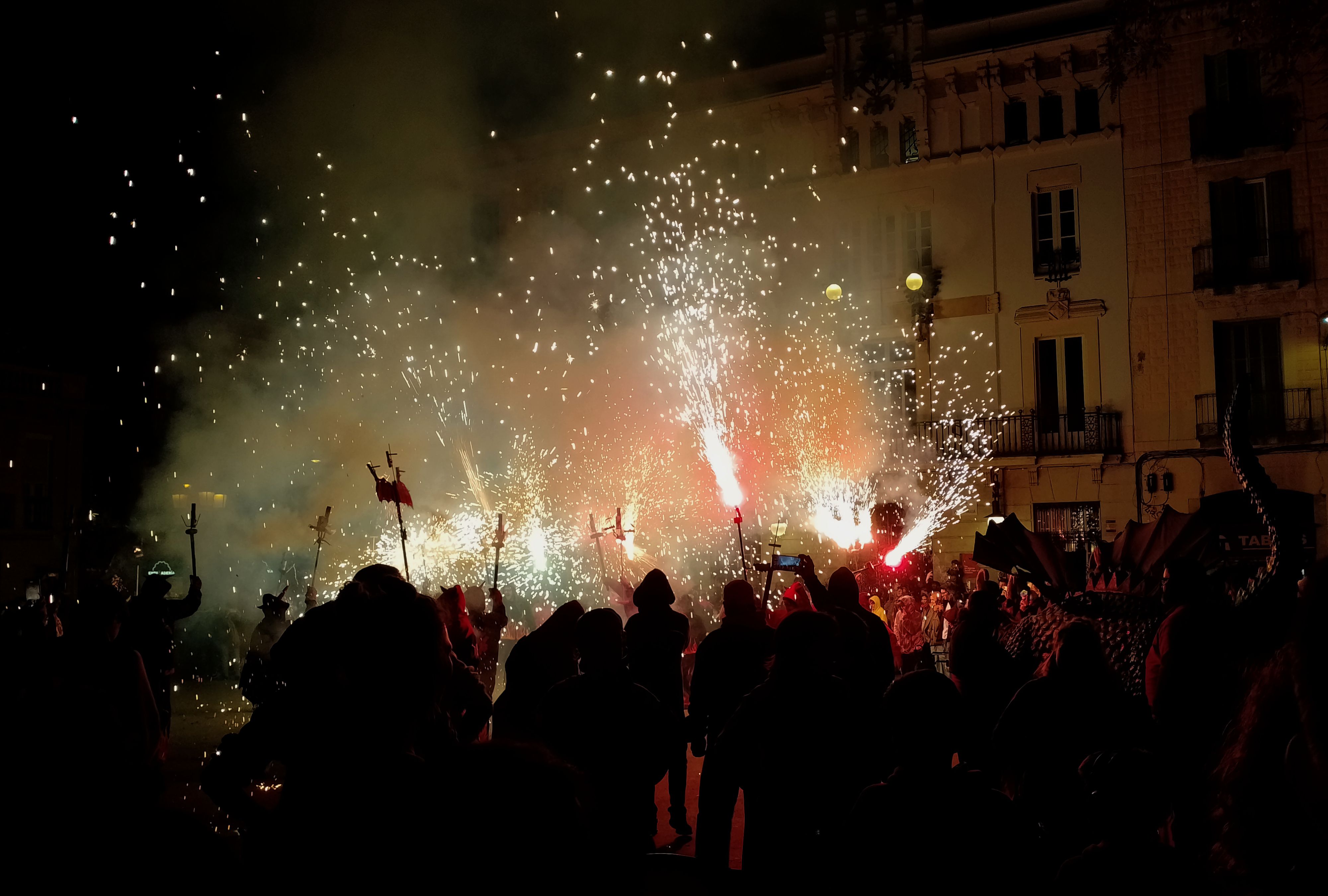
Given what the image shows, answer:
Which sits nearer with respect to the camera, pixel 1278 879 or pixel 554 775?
pixel 554 775

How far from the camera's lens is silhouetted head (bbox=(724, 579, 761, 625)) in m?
5.80

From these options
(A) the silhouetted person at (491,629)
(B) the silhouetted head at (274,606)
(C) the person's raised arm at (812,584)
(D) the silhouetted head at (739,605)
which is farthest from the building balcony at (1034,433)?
(D) the silhouetted head at (739,605)

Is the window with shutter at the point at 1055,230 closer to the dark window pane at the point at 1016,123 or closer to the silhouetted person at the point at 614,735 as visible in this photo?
the dark window pane at the point at 1016,123

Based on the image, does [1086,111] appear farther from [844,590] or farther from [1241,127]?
[844,590]

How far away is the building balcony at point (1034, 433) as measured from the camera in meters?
19.8

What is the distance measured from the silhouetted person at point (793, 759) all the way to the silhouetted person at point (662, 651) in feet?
5.91

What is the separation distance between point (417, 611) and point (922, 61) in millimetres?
21523

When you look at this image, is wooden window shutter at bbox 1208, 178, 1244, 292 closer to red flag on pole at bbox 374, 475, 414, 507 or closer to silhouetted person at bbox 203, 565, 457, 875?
red flag on pole at bbox 374, 475, 414, 507

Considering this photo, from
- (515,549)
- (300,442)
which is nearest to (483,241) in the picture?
(300,442)

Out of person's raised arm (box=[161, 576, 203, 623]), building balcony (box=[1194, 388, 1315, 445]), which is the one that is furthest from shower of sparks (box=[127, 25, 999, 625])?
person's raised arm (box=[161, 576, 203, 623])

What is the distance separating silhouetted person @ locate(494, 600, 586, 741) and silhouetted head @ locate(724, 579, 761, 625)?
3.41ft

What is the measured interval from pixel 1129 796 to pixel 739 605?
12.1 ft

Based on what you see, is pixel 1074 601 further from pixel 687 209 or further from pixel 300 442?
pixel 300 442

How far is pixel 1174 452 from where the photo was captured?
63.2 feet
